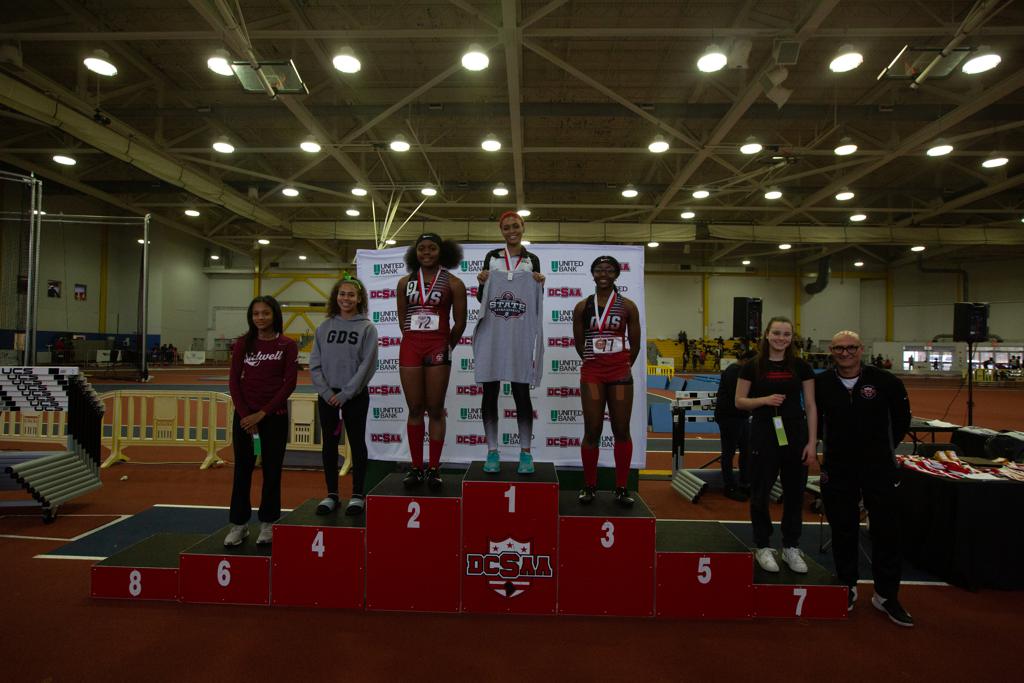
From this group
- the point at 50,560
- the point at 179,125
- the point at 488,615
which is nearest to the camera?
the point at 488,615

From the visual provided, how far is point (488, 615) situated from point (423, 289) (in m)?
2.19

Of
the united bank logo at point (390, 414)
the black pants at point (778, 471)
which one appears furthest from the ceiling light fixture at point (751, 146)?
the united bank logo at point (390, 414)

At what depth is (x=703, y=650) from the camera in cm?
267

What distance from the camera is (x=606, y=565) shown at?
3.02m

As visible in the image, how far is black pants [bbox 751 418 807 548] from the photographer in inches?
123

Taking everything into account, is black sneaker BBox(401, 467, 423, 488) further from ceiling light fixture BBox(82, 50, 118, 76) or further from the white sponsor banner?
ceiling light fixture BBox(82, 50, 118, 76)

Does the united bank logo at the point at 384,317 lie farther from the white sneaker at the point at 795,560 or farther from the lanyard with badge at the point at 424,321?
the white sneaker at the point at 795,560

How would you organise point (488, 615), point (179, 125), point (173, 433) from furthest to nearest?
point (179, 125) < point (173, 433) < point (488, 615)

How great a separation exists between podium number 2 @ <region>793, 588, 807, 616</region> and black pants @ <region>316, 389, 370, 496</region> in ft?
9.71

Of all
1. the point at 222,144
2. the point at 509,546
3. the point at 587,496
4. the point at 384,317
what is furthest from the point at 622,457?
the point at 222,144

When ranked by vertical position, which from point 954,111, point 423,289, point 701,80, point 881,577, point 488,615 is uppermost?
point 701,80

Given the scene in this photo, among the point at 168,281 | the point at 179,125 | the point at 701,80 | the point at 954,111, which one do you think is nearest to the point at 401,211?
the point at 179,125

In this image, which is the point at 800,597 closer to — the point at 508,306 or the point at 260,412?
the point at 508,306

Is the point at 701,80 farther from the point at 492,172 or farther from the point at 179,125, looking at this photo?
the point at 179,125
